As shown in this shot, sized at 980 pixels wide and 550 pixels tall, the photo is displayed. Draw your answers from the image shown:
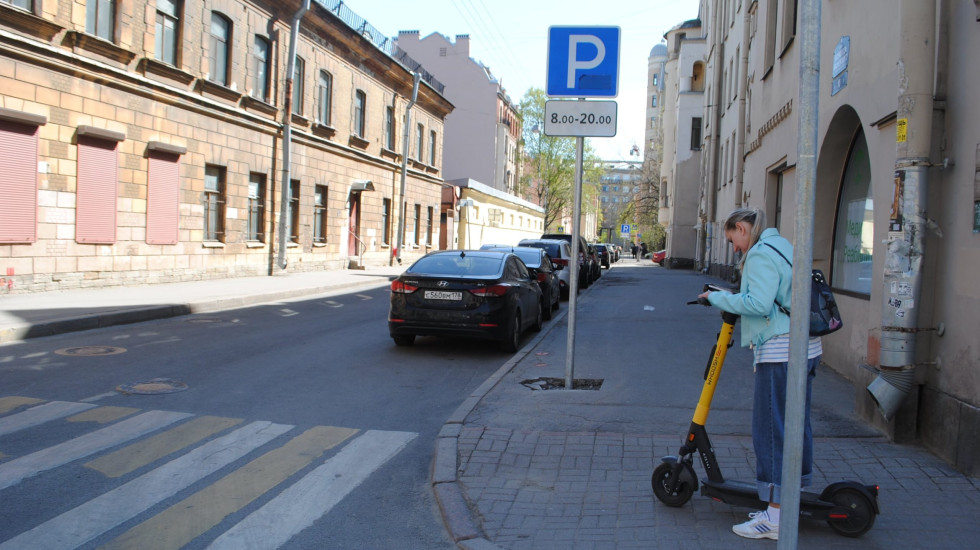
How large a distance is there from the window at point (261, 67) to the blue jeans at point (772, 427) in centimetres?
2073

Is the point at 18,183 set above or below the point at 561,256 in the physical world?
above

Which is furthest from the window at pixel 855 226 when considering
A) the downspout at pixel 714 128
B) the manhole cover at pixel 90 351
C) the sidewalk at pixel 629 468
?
the downspout at pixel 714 128

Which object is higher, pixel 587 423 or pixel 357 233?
pixel 357 233

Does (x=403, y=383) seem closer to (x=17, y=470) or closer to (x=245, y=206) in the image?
(x=17, y=470)

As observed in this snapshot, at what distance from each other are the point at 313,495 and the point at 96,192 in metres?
13.4

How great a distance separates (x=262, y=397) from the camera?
7.47 metres

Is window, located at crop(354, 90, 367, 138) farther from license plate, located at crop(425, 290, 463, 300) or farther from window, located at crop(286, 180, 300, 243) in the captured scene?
license plate, located at crop(425, 290, 463, 300)

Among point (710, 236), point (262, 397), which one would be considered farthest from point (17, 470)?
point (710, 236)

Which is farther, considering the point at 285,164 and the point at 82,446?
the point at 285,164

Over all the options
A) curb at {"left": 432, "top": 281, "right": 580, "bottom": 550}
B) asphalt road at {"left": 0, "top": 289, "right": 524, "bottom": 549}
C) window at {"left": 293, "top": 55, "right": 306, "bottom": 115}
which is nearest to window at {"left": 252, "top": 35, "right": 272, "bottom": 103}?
window at {"left": 293, "top": 55, "right": 306, "bottom": 115}

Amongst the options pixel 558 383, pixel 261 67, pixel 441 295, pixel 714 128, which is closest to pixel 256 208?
pixel 261 67

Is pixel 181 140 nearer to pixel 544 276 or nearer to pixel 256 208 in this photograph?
pixel 256 208

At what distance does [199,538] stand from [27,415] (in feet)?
10.7

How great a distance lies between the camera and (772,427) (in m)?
4.09
